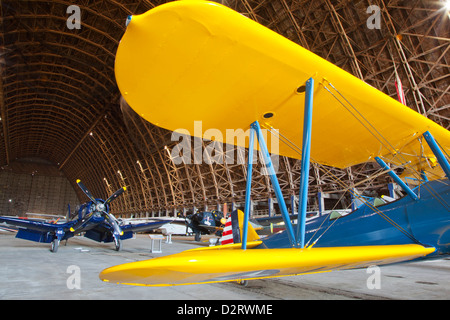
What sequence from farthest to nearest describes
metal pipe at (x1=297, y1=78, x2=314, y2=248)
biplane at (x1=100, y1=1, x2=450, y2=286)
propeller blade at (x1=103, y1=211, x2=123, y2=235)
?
propeller blade at (x1=103, y1=211, x2=123, y2=235)
metal pipe at (x1=297, y1=78, x2=314, y2=248)
biplane at (x1=100, y1=1, x2=450, y2=286)

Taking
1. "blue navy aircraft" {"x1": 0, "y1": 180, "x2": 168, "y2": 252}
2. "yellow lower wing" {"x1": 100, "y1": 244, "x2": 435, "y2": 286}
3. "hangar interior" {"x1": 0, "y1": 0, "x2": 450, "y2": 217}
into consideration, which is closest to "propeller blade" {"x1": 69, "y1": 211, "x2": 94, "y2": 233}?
"blue navy aircraft" {"x1": 0, "y1": 180, "x2": 168, "y2": 252}

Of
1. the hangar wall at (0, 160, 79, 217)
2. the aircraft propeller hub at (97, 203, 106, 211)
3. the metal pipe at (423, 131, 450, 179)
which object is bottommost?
the aircraft propeller hub at (97, 203, 106, 211)

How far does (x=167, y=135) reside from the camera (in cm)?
2539

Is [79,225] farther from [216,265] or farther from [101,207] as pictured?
[216,265]

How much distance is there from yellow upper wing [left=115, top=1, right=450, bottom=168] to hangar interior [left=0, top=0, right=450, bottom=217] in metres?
0.90

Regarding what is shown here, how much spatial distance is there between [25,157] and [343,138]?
6608 cm

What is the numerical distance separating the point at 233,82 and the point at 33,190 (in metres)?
64.3

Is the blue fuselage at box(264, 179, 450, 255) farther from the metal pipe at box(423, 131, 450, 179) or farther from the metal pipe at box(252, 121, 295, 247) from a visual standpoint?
the metal pipe at box(252, 121, 295, 247)

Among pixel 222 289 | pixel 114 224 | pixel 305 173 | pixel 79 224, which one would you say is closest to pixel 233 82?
pixel 305 173

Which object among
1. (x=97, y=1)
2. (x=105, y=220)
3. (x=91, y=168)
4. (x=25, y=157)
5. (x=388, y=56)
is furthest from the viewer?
(x=25, y=157)

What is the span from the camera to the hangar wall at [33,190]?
50.1 metres

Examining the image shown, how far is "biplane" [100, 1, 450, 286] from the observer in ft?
5.76
